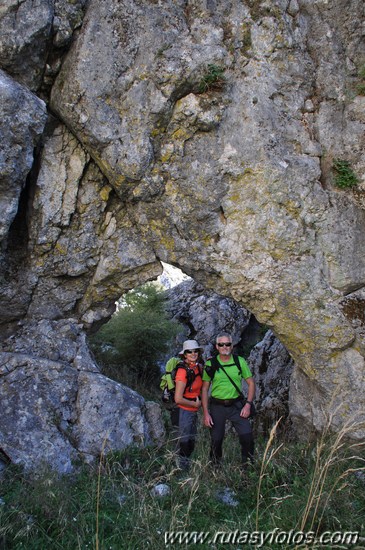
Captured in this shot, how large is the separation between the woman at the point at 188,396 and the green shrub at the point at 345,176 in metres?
3.15

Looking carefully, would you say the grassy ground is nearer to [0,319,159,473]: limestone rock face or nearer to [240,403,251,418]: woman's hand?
[0,319,159,473]: limestone rock face

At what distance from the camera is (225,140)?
6.65m

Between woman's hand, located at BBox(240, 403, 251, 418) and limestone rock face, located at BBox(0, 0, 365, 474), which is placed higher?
limestone rock face, located at BBox(0, 0, 365, 474)

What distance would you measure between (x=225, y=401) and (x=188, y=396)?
537 mm

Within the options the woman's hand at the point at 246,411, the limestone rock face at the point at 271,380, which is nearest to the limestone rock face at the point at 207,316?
the limestone rock face at the point at 271,380

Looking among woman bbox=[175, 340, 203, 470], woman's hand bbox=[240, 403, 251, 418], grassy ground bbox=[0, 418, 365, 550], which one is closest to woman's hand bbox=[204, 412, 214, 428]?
woman bbox=[175, 340, 203, 470]

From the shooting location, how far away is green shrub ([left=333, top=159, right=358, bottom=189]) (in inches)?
261

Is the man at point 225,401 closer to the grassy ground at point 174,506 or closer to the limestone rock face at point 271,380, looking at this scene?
the grassy ground at point 174,506

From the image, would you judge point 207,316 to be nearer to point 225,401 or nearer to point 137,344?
point 137,344

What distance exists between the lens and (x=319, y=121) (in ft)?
22.5

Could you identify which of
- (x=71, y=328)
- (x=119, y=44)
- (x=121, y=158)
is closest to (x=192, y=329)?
(x=71, y=328)

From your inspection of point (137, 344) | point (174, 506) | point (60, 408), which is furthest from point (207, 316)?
point (174, 506)

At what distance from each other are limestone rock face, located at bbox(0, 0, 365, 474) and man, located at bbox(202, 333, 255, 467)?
958 millimetres

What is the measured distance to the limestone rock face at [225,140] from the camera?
6.52 metres
